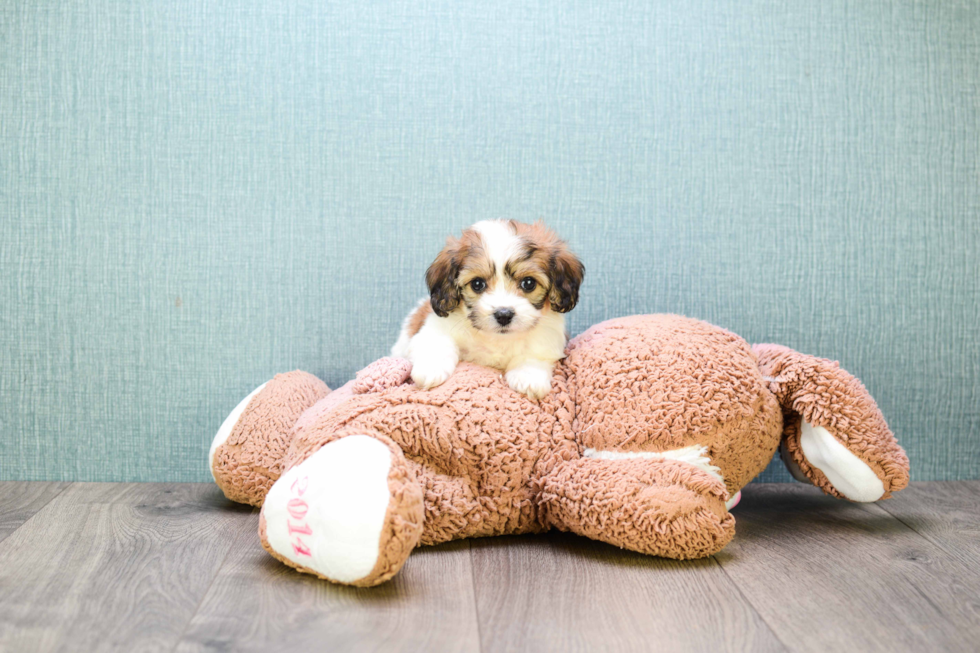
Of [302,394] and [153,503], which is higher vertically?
[302,394]

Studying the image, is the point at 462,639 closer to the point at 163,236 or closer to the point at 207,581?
the point at 207,581

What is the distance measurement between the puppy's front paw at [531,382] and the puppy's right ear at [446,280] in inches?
8.4

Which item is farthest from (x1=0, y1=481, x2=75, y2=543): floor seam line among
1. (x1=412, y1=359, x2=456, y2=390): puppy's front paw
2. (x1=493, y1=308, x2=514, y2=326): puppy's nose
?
(x1=493, y1=308, x2=514, y2=326): puppy's nose

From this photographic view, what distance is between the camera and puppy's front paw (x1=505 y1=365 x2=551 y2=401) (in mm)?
1675

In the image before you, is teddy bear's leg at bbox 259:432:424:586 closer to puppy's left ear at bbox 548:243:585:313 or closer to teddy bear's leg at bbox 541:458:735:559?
teddy bear's leg at bbox 541:458:735:559

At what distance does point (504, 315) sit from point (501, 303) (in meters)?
0.03

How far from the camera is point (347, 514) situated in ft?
4.21

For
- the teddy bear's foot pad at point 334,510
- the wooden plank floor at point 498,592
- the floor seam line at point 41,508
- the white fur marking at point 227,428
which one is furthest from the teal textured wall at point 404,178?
the teddy bear's foot pad at point 334,510

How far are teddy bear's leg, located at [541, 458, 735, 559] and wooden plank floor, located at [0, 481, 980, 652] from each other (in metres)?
0.06

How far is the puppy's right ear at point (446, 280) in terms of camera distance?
1673 mm

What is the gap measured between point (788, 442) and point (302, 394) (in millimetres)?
1213

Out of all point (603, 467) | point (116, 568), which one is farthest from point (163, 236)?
point (603, 467)

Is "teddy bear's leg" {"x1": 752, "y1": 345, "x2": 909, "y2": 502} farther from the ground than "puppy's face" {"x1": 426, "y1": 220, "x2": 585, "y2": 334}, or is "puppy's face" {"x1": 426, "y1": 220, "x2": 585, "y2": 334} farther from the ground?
"puppy's face" {"x1": 426, "y1": 220, "x2": 585, "y2": 334}

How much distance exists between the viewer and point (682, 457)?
5.16 ft
